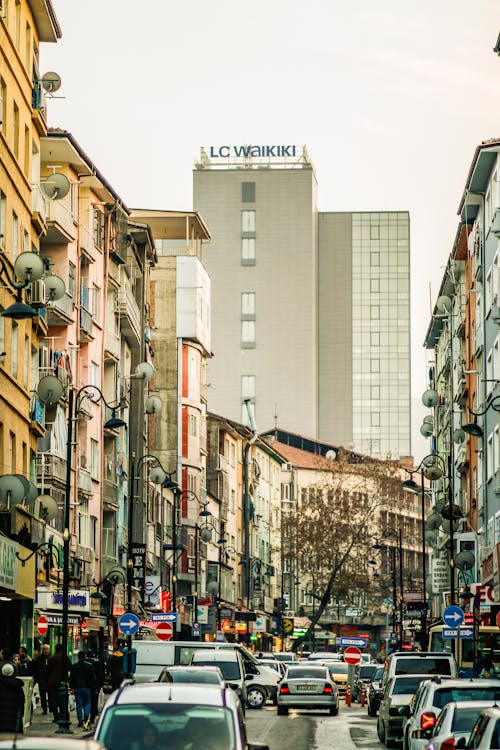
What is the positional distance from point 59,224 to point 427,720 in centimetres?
3792

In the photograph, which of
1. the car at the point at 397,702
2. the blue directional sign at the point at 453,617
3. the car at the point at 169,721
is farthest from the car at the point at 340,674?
the car at the point at 169,721

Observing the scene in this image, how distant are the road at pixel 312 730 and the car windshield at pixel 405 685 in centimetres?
114

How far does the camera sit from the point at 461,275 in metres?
76.4

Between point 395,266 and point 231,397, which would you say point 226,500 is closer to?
point 231,397

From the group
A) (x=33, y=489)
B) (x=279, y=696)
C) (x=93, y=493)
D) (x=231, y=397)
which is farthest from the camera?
(x=231, y=397)

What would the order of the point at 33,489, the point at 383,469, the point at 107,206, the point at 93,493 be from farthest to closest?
the point at 383,469 < the point at 107,206 < the point at 93,493 < the point at 33,489

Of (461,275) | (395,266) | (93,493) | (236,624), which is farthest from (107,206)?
(395,266)

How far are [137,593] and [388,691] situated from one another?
4624cm

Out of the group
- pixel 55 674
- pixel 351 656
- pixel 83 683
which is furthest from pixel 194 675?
pixel 351 656

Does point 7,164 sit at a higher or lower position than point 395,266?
lower

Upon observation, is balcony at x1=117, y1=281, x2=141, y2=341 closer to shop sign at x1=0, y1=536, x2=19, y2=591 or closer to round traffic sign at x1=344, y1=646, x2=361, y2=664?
round traffic sign at x1=344, y1=646, x2=361, y2=664

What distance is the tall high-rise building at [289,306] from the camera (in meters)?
153

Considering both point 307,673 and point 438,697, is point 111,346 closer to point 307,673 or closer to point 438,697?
point 307,673

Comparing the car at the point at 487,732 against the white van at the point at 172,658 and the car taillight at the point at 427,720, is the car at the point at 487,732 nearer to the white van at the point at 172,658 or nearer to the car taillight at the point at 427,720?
the car taillight at the point at 427,720
